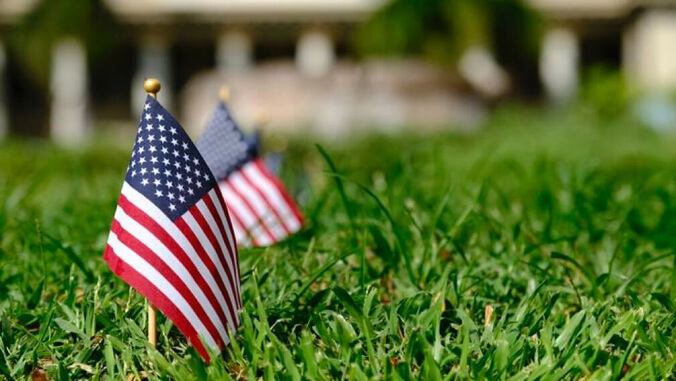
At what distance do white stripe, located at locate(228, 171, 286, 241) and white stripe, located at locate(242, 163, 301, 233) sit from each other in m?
0.03

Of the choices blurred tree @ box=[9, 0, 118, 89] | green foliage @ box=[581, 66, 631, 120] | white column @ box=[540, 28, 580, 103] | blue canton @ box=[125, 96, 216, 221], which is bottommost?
white column @ box=[540, 28, 580, 103]

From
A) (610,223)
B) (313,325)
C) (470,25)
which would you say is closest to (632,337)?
(313,325)

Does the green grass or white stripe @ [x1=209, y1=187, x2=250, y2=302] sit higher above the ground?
white stripe @ [x1=209, y1=187, x2=250, y2=302]

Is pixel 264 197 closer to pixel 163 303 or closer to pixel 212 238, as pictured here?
pixel 212 238

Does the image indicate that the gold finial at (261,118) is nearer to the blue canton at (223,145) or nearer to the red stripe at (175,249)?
the blue canton at (223,145)

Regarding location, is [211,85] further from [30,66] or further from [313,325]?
[313,325]

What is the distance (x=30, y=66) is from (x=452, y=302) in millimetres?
22536

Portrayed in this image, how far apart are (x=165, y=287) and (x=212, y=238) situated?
0.56ft

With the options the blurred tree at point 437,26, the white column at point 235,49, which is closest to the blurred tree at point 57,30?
the white column at point 235,49

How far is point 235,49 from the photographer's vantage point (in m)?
27.2

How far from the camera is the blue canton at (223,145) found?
3715 mm

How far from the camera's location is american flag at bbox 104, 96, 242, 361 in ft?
7.05

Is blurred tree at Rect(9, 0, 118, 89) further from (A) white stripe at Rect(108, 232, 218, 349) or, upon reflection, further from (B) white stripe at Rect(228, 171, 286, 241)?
(A) white stripe at Rect(108, 232, 218, 349)

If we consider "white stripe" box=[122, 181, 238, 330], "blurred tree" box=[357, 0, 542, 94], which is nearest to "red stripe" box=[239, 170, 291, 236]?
"white stripe" box=[122, 181, 238, 330]
